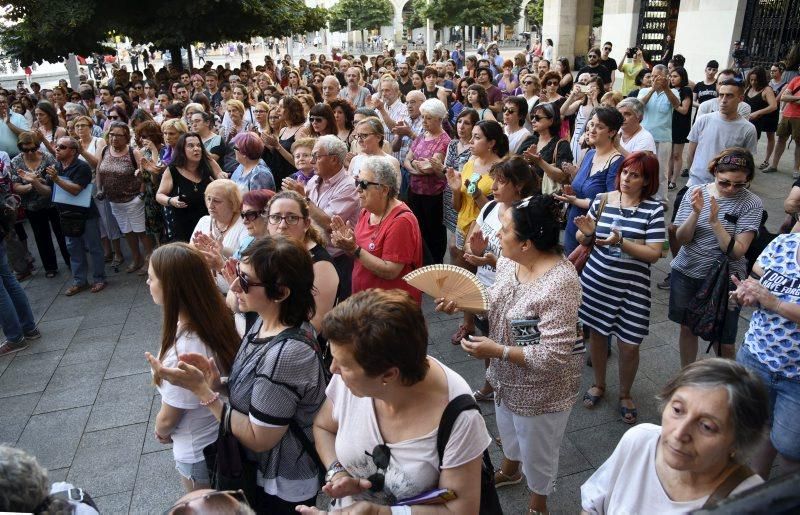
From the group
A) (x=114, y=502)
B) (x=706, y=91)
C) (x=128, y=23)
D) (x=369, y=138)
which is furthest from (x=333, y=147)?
(x=128, y=23)

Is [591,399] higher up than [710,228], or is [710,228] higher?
[710,228]

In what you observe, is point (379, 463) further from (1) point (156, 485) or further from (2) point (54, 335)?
(2) point (54, 335)

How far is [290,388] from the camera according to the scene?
2328 mm

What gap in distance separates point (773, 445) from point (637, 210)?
5.27ft

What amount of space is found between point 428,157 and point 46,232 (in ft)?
17.3

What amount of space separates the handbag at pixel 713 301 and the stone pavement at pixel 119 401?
2.66 feet

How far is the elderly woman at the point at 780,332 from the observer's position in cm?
279

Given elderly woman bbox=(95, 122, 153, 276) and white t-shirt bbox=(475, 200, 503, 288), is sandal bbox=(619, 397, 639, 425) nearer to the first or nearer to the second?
white t-shirt bbox=(475, 200, 503, 288)

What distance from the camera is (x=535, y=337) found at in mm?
2867

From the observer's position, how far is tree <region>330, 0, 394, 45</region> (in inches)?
2224

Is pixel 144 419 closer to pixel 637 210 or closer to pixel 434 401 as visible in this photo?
pixel 434 401

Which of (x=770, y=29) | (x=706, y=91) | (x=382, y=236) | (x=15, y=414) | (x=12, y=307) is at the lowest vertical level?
(x=15, y=414)

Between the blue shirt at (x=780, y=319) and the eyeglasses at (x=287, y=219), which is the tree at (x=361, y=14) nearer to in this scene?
the eyeglasses at (x=287, y=219)

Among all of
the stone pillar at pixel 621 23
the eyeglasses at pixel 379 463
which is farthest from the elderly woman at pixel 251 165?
the stone pillar at pixel 621 23
